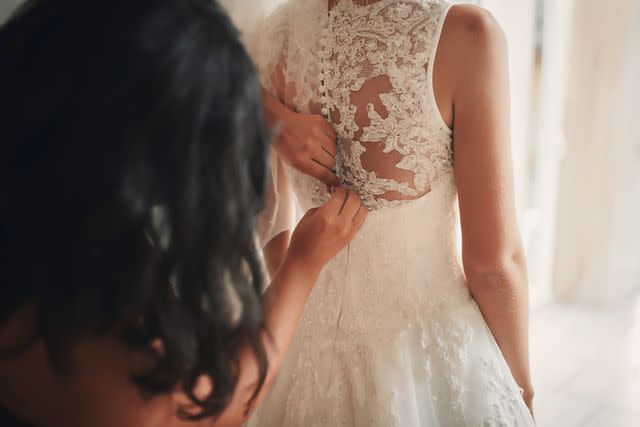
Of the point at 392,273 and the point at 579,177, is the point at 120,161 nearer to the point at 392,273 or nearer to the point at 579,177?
the point at 392,273

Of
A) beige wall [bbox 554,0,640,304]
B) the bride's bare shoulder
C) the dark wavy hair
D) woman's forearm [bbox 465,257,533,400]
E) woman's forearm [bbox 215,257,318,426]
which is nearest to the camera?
the dark wavy hair

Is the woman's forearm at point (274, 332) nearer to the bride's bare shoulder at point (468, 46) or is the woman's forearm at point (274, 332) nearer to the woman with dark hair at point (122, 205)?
the woman with dark hair at point (122, 205)

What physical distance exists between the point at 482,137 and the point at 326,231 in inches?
10.1

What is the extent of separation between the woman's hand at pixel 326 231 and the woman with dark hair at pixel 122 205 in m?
0.14

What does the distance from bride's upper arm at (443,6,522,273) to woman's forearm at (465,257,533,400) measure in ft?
0.05

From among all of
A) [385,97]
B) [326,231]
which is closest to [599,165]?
[385,97]

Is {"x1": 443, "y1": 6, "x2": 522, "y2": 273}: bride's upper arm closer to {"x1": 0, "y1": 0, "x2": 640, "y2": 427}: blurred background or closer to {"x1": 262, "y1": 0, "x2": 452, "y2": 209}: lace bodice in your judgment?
{"x1": 262, "y1": 0, "x2": 452, "y2": 209}: lace bodice

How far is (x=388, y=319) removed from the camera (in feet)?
3.15

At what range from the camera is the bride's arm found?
2.68 feet

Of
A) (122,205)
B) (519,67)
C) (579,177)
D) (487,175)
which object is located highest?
(122,205)

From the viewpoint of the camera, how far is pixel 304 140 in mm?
903

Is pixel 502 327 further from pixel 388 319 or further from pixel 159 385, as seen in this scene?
pixel 159 385

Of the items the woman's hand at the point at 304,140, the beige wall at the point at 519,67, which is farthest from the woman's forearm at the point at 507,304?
the beige wall at the point at 519,67

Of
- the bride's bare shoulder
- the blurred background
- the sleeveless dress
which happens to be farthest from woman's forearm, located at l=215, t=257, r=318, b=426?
the blurred background
